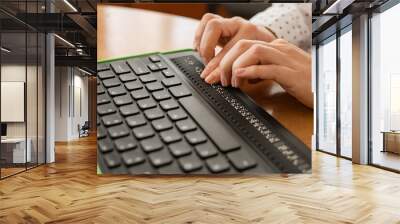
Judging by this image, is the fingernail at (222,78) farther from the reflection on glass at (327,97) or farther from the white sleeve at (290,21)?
the reflection on glass at (327,97)

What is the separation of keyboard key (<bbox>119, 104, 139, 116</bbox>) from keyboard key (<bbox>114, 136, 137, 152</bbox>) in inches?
9.3

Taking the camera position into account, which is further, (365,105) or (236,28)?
(365,105)

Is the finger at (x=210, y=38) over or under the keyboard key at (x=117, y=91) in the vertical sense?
over

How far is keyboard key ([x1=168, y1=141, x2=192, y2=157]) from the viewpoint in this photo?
371cm

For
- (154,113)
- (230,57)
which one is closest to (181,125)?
(154,113)

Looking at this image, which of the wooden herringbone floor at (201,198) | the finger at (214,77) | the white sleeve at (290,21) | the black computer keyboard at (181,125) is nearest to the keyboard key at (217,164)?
the black computer keyboard at (181,125)

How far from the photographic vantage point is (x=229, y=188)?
4.66 meters

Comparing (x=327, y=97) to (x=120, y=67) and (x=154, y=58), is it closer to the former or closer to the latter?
(x=154, y=58)

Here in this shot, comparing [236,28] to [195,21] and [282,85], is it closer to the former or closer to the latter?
[195,21]

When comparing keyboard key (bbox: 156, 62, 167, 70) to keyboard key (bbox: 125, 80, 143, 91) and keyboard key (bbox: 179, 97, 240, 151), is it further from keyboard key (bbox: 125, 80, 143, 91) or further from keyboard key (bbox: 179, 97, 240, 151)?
keyboard key (bbox: 179, 97, 240, 151)

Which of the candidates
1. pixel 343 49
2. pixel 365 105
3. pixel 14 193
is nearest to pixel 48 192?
pixel 14 193

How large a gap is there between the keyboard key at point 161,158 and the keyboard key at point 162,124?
0.27 m

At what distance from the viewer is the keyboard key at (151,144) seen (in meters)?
3.76

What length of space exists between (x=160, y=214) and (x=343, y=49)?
6036 millimetres
